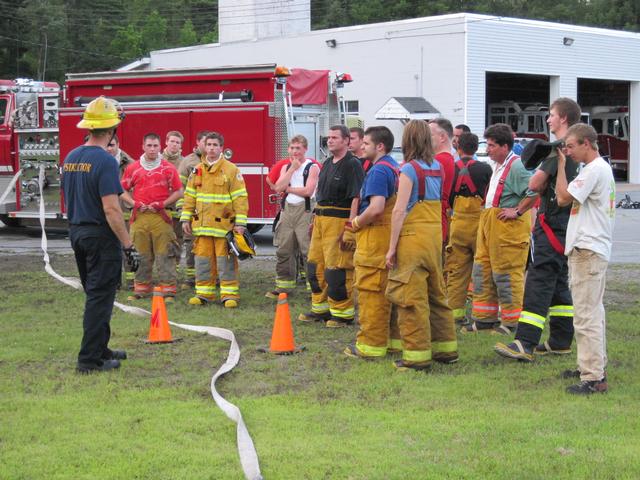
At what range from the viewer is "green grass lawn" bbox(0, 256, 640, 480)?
181 inches

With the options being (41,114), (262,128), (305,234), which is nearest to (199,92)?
(262,128)

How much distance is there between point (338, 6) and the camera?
67.4m

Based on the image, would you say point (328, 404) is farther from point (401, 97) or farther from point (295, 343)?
point (401, 97)

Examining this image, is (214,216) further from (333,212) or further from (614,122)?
(614,122)

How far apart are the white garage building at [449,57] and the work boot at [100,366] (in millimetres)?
24987

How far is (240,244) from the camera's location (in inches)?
371

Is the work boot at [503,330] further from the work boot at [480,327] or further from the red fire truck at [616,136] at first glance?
the red fire truck at [616,136]

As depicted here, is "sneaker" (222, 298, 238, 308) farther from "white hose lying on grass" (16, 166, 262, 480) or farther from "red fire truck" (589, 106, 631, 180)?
"red fire truck" (589, 106, 631, 180)

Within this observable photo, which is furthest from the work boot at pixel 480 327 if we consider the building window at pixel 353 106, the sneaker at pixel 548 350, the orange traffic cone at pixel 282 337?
the building window at pixel 353 106

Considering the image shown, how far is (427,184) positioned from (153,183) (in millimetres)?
4260

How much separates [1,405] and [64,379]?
0.77 m

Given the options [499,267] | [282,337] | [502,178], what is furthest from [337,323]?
[502,178]

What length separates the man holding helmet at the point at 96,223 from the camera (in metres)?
6.65

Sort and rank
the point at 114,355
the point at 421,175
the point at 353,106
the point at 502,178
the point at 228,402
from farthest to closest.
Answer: the point at 353,106 → the point at 502,178 → the point at 114,355 → the point at 421,175 → the point at 228,402
